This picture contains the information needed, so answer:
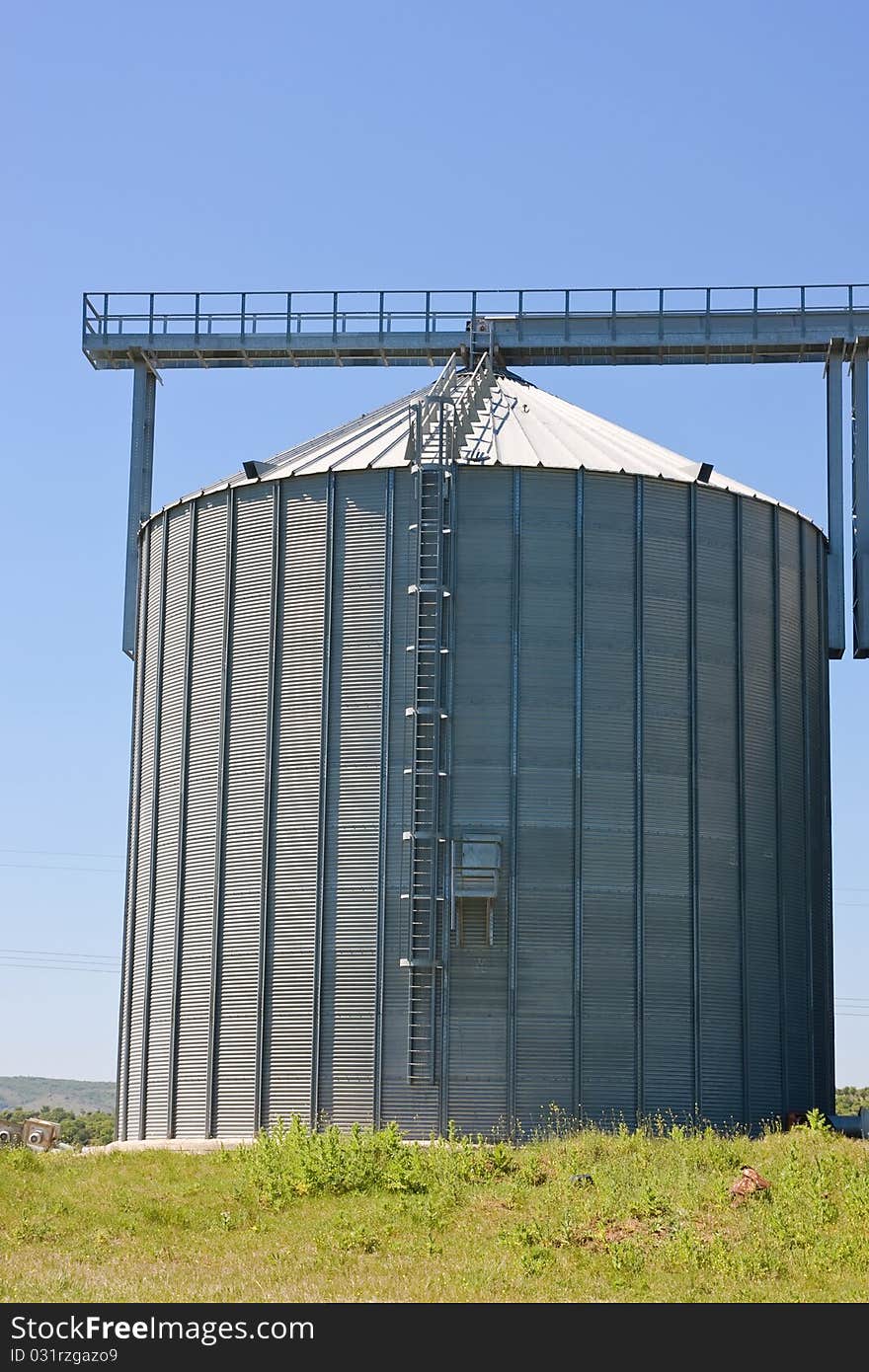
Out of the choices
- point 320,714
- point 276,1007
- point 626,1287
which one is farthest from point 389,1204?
point 320,714

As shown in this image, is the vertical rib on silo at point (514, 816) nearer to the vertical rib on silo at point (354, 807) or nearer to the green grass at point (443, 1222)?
the green grass at point (443, 1222)

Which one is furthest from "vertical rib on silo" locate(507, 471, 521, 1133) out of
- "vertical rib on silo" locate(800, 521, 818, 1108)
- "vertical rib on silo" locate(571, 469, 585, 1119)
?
"vertical rib on silo" locate(800, 521, 818, 1108)

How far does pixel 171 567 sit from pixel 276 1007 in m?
12.1

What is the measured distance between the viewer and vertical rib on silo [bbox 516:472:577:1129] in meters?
46.2

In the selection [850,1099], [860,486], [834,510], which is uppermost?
[860,486]

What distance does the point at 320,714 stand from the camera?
4838cm

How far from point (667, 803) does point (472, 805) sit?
4.71m

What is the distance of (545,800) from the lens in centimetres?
4728

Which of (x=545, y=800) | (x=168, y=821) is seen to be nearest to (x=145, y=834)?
(x=168, y=821)

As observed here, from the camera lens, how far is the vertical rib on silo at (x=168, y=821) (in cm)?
4950

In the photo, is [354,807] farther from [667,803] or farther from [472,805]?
[667,803]

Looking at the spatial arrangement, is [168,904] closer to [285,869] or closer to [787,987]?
[285,869]

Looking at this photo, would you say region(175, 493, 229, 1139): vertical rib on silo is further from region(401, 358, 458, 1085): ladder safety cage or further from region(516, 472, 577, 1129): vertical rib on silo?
region(516, 472, 577, 1129): vertical rib on silo

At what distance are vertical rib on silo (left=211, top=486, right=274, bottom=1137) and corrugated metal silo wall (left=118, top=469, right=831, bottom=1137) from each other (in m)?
0.06
